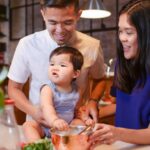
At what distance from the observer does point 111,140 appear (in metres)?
1.13

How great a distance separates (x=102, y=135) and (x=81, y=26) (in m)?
6.01

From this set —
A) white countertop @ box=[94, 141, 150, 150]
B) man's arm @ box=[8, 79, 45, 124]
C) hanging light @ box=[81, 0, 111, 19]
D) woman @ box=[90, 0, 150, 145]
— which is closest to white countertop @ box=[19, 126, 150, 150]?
white countertop @ box=[94, 141, 150, 150]

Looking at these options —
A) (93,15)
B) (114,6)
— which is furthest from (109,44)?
(93,15)

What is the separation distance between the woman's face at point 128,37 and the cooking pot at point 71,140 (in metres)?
0.62

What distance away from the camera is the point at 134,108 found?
4.85 ft

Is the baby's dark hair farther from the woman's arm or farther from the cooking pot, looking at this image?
the cooking pot

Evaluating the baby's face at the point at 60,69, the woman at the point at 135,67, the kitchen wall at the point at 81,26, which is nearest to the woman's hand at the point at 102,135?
the woman at the point at 135,67

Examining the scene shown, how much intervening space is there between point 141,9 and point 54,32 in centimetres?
45

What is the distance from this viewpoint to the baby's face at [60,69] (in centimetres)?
159

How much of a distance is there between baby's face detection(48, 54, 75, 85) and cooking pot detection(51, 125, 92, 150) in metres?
0.62

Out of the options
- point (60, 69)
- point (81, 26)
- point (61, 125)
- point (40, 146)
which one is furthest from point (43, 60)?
point (81, 26)

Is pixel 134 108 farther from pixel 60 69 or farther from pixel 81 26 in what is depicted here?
pixel 81 26

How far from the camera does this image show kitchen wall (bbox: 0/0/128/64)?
6504 mm

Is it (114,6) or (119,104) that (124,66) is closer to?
(119,104)
